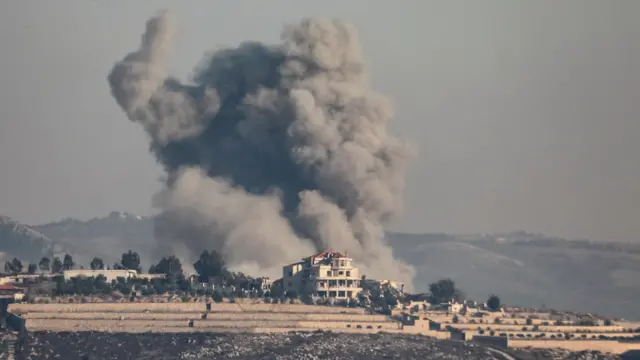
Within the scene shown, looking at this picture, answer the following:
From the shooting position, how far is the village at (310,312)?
124250 mm

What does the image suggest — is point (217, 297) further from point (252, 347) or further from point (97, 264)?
point (97, 264)

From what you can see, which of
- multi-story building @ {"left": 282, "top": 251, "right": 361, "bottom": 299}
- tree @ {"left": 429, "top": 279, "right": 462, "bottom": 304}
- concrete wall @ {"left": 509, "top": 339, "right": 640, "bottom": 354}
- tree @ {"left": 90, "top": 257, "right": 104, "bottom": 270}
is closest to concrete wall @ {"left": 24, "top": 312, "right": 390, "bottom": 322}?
multi-story building @ {"left": 282, "top": 251, "right": 361, "bottom": 299}

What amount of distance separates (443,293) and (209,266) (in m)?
14.9

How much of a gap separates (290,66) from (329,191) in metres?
10.0

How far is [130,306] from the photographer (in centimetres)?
12575

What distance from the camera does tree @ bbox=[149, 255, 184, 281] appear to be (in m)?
137

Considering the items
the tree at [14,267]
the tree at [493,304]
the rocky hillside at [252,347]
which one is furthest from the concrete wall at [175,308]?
the tree at [14,267]

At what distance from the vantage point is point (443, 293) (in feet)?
452

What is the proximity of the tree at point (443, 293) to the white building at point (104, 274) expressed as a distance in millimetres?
18883

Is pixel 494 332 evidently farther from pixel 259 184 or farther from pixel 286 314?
pixel 259 184

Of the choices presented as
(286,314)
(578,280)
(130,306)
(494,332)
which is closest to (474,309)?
(494,332)

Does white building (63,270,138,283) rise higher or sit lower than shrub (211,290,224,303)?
higher

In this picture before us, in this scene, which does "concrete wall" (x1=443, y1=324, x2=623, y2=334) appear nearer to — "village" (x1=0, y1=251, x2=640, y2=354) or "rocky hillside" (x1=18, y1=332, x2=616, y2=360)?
"village" (x1=0, y1=251, x2=640, y2=354)

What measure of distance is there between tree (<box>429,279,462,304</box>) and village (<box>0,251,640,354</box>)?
45 centimetres
